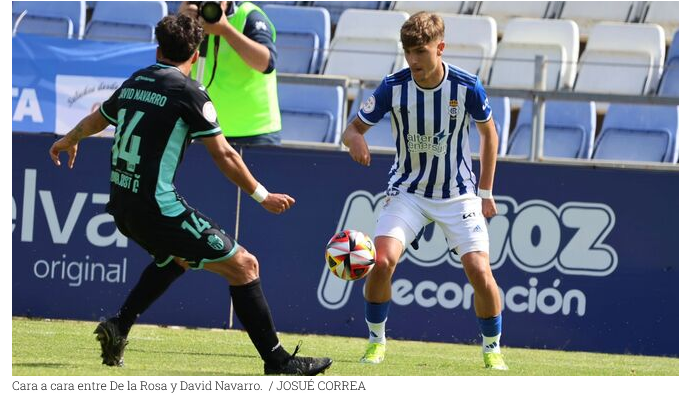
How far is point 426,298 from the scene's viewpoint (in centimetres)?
953

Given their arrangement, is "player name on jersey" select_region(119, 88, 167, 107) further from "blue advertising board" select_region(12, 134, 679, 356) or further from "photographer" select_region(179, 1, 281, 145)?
"blue advertising board" select_region(12, 134, 679, 356)

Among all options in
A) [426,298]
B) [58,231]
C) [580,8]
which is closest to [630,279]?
[426,298]

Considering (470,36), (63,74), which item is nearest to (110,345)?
(63,74)

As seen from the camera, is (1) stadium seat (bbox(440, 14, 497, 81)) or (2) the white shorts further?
(1) stadium seat (bbox(440, 14, 497, 81))

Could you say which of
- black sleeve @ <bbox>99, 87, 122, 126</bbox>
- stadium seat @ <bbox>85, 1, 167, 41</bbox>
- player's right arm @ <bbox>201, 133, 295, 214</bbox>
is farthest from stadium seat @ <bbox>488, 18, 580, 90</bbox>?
player's right arm @ <bbox>201, 133, 295, 214</bbox>

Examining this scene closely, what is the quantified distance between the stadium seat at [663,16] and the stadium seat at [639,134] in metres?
2.75

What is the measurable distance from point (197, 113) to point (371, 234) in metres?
3.64

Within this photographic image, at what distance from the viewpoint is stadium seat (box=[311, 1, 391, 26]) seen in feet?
47.8

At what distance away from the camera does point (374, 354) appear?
744cm

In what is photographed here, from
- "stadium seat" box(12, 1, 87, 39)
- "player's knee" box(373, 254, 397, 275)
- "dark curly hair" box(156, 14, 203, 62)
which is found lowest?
"stadium seat" box(12, 1, 87, 39)

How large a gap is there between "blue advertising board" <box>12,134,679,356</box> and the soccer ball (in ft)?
7.42

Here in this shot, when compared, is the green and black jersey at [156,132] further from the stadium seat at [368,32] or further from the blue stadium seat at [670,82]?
the blue stadium seat at [670,82]

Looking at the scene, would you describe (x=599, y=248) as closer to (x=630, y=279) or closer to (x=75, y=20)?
(x=630, y=279)

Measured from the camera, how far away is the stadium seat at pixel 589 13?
1438 cm
